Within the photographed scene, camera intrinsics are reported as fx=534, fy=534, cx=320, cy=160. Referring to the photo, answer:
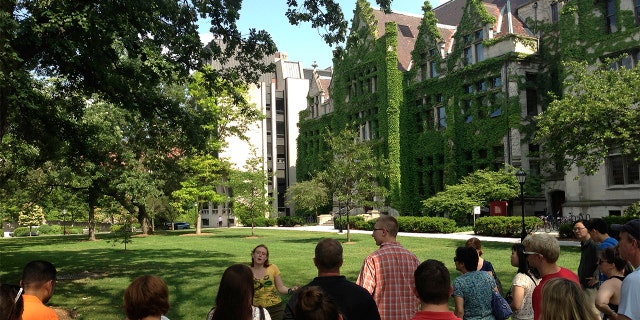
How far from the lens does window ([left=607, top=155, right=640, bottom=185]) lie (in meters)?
31.3

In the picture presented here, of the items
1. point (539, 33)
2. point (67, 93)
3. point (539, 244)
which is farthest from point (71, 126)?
point (539, 33)

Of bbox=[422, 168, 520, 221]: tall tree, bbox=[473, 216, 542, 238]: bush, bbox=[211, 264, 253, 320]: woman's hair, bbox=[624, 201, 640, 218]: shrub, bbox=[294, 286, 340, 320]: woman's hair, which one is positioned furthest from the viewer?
bbox=[422, 168, 520, 221]: tall tree

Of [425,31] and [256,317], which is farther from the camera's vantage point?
[425,31]

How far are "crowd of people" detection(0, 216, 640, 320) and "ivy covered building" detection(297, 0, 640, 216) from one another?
1006 inches

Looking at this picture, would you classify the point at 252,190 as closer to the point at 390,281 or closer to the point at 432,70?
the point at 432,70

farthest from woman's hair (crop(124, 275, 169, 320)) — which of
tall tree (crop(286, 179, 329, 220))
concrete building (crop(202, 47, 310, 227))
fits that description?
concrete building (crop(202, 47, 310, 227))

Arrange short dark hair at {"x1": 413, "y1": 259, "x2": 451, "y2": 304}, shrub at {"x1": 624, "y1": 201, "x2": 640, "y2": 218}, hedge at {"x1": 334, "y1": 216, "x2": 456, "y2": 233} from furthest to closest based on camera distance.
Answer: hedge at {"x1": 334, "y1": 216, "x2": 456, "y2": 233} < shrub at {"x1": 624, "y1": 201, "x2": 640, "y2": 218} < short dark hair at {"x1": 413, "y1": 259, "x2": 451, "y2": 304}

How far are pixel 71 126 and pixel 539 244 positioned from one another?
1254 centimetres

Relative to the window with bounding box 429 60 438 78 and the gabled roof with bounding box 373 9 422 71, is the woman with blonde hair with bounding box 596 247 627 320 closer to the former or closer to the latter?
the window with bounding box 429 60 438 78

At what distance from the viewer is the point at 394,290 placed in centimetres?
551

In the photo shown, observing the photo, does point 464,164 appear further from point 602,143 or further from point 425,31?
point 602,143

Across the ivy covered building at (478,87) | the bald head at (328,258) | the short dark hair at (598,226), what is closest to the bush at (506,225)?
the ivy covered building at (478,87)

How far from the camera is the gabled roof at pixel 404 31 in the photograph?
51812 millimetres

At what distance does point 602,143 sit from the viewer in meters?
20.8
